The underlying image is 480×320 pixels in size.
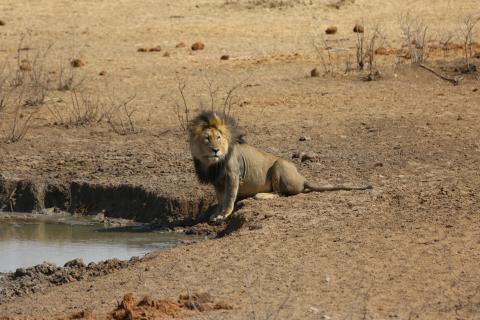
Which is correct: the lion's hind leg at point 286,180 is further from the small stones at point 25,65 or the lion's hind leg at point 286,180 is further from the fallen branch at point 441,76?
the small stones at point 25,65

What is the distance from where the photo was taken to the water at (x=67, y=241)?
1097 cm

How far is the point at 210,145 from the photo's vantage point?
37.3 feet

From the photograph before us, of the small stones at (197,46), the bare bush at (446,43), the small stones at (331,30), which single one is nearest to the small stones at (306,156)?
the bare bush at (446,43)

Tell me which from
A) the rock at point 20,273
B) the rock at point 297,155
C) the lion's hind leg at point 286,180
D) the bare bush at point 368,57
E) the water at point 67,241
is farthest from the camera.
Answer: the bare bush at point 368,57

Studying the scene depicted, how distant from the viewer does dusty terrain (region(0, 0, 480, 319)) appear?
831 centimetres

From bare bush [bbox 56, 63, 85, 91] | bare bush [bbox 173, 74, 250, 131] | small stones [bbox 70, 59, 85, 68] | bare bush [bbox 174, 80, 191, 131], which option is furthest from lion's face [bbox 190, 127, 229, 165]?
small stones [bbox 70, 59, 85, 68]

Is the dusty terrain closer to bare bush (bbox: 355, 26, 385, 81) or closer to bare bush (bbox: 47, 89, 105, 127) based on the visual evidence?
bare bush (bbox: 47, 89, 105, 127)

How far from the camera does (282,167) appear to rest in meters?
11.8

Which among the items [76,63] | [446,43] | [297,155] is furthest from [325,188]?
[76,63]

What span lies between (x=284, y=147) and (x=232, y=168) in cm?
235

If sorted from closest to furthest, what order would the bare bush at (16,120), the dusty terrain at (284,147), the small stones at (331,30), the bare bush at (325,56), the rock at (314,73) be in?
the dusty terrain at (284,147) → the bare bush at (16,120) → the rock at (314,73) → the bare bush at (325,56) → the small stones at (331,30)

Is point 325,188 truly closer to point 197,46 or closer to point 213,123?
point 213,123

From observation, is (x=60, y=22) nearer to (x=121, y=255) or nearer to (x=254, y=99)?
(x=254, y=99)

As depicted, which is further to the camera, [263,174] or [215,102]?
[215,102]
